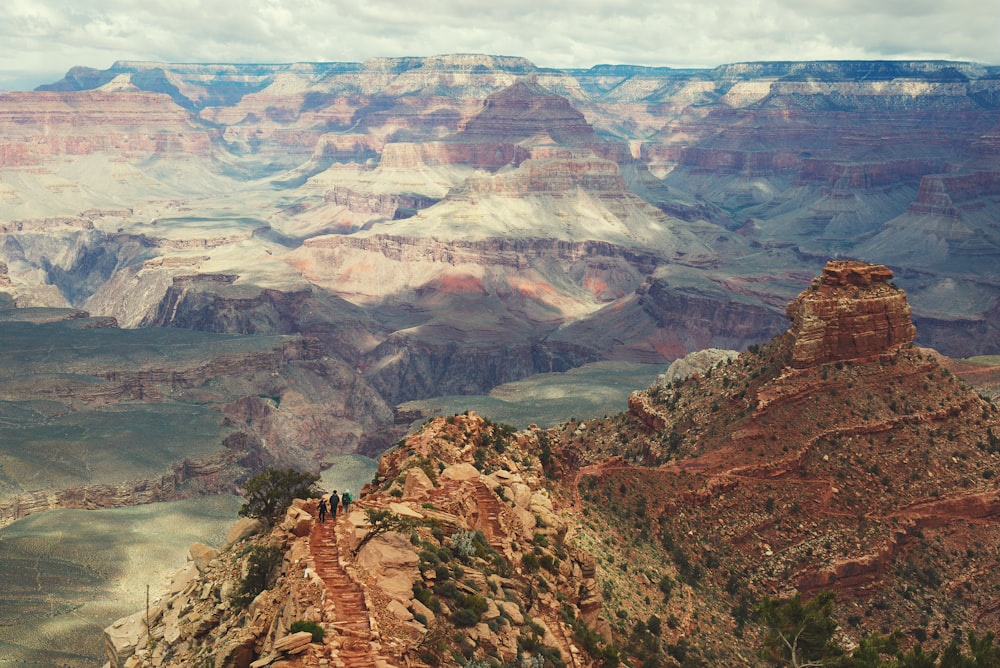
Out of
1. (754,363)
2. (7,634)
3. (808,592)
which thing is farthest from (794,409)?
(7,634)

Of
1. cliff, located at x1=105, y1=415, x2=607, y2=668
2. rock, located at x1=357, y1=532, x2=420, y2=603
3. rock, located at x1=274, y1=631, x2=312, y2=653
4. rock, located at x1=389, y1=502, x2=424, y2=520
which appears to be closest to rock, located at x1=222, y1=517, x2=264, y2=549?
cliff, located at x1=105, y1=415, x2=607, y2=668

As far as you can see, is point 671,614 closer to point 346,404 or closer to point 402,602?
point 402,602

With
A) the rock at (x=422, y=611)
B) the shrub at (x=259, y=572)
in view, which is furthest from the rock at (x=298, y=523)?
the rock at (x=422, y=611)

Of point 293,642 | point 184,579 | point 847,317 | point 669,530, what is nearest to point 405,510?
point 293,642

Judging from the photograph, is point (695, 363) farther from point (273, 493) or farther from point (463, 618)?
point (463, 618)

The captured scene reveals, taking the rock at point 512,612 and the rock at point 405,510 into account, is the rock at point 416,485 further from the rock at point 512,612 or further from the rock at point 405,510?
the rock at point 512,612
